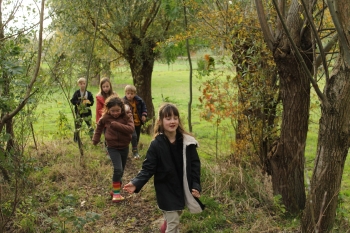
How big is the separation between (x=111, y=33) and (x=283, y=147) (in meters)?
6.56

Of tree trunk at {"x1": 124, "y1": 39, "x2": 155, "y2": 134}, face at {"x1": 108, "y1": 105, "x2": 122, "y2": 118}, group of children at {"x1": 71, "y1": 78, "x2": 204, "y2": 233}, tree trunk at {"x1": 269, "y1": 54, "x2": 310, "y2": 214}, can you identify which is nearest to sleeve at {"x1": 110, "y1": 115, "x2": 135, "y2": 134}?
face at {"x1": 108, "y1": 105, "x2": 122, "y2": 118}

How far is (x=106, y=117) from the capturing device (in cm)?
625

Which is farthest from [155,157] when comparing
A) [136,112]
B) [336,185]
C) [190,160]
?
[136,112]

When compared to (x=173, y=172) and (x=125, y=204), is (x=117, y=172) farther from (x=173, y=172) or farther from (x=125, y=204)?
(x=173, y=172)

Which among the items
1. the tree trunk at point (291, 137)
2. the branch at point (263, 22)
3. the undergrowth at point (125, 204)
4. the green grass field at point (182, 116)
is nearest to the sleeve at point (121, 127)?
the undergrowth at point (125, 204)

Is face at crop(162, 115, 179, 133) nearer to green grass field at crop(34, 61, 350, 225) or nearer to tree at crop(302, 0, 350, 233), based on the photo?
tree at crop(302, 0, 350, 233)

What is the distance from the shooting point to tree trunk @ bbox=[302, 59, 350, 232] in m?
4.00

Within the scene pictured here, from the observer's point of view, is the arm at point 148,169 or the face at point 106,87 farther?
the face at point 106,87

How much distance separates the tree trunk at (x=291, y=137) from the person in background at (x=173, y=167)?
144 cm

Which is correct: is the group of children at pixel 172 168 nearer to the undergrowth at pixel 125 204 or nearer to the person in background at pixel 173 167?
the person in background at pixel 173 167

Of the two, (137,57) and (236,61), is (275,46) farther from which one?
(137,57)

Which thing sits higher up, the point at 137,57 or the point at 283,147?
the point at 137,57

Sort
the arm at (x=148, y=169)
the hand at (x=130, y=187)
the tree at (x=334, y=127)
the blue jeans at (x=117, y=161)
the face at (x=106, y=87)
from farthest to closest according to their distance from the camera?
the face at (x=106, y=87), the blue jeans at (x=117, y=161), the arm at (x=148, y=169), the hand at (x=130, y=187), the tree at (x=334, y=127)

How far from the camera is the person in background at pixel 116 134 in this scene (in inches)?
241
